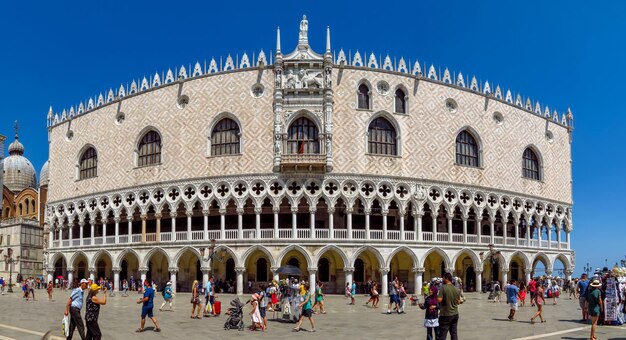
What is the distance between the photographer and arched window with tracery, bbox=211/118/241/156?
40844 millimetres

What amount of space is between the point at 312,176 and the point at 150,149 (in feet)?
41.0

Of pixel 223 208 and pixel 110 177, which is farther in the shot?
pixel 110 177

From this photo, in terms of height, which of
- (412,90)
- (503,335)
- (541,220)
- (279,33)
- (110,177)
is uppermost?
(279,33)

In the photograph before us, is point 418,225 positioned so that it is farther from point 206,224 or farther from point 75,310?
point 75,310

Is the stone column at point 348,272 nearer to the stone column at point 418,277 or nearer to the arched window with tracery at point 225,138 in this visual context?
the stone column at point 418,277

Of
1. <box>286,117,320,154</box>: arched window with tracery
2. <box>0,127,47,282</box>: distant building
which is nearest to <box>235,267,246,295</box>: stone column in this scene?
<box>286,117,320,154</box>: arched window with tracery

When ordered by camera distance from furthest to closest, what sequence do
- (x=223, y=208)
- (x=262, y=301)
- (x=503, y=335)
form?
(x=223, y=208), (x=262, y=301), (x=503, y=335)

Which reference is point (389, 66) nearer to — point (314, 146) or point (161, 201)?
Result: point (314, 146)

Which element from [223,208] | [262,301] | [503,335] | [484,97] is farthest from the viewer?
[484,97]

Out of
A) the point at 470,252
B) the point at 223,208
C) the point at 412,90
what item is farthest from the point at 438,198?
the point at 223,208

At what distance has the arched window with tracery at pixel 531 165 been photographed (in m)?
47.3

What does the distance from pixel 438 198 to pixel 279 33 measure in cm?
1482

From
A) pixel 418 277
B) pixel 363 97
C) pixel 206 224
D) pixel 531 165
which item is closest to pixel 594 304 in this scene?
pixel 418 277

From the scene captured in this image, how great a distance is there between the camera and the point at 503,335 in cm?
1691
